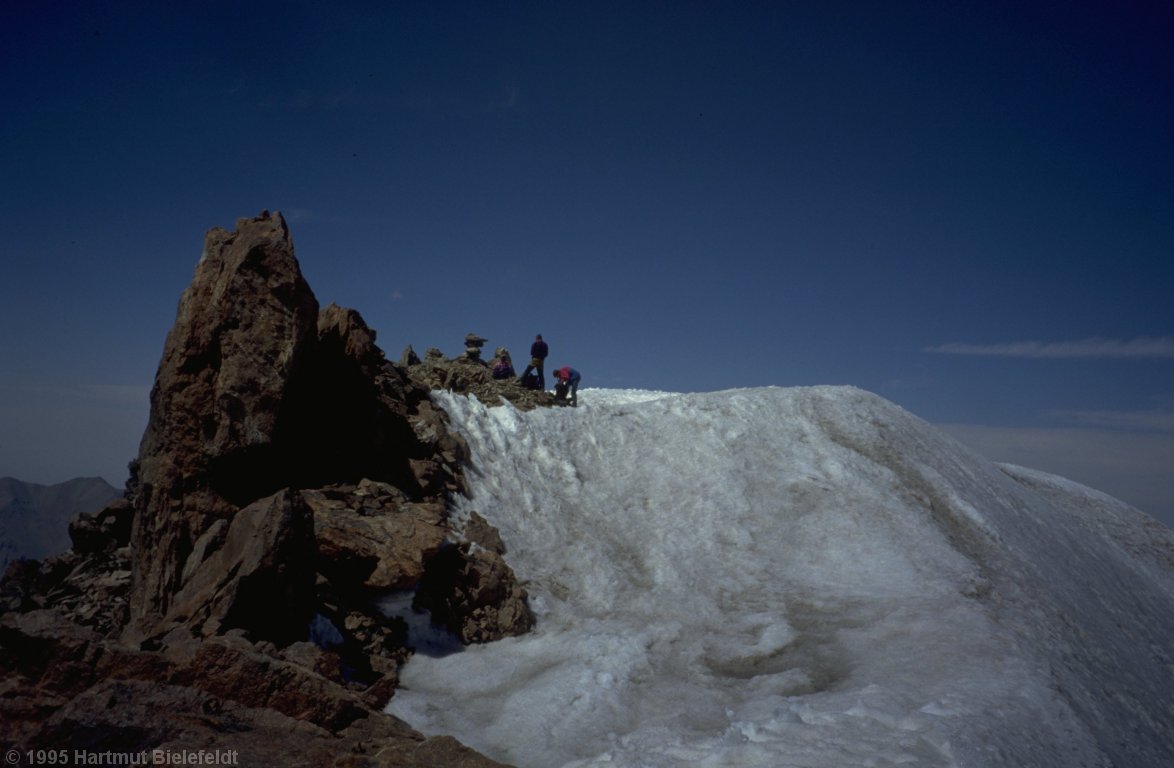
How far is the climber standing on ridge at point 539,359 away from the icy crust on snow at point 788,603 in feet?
9.08

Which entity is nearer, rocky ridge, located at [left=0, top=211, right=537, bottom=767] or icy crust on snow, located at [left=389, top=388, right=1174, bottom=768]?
rocky ridge, located at [left=0, top=211, right=537, bottom=767]

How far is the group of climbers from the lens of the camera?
25.2 m

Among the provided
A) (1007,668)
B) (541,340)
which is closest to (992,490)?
(1007,668)

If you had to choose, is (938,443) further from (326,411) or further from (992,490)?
(326,411)

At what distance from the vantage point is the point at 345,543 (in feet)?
44.1

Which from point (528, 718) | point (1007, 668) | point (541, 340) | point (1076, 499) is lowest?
point (528, 718)

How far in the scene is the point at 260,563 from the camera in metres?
10.8

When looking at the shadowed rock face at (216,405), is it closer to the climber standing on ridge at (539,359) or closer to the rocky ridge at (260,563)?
the rocky ridge at (260,563)

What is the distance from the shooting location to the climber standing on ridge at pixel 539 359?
25953mm

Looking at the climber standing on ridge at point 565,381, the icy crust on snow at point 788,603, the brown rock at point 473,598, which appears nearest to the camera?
the icy crust on snow at point 788,603

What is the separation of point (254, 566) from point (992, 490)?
70.7 ft

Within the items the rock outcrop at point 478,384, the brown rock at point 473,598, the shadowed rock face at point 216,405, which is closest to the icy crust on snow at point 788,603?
the brown rock at point 473,598

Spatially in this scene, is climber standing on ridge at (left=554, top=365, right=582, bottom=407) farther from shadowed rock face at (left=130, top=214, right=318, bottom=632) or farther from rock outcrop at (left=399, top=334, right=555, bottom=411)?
shadowed rock face at (left=130, top=214, right=318, bottom=632)

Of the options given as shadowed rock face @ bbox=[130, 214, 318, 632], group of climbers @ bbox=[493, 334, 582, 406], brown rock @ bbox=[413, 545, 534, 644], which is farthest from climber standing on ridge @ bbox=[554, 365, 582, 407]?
shadowed rock face @ bbox=[130, 214, 318, 632]
